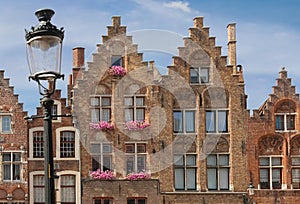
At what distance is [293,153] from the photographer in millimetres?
32594

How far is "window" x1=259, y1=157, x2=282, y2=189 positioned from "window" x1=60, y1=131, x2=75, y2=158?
385 inches

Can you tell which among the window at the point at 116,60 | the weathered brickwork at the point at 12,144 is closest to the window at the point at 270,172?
the window at the point at 116,60

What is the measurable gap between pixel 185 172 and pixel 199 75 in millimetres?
5148

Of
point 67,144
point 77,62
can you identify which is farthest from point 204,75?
point 67,144

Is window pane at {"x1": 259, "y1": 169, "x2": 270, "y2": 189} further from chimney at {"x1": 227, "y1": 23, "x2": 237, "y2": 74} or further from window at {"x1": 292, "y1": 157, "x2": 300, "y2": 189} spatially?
chimney at {"x1": 227, "y1": 23, "x2": 237, "y2": 74}

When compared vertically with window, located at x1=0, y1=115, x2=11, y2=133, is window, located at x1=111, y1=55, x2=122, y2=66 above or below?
above

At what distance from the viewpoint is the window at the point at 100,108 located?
3238cm

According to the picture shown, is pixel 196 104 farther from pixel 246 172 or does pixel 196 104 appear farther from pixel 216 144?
pixel 246 172

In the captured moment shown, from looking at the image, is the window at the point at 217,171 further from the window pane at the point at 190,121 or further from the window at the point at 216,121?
the window pane at the point at 190,121

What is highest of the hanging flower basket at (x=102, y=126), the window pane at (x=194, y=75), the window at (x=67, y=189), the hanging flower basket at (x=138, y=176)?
the window pane at (x=194, y=75)

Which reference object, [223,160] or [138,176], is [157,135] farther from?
[223,160]

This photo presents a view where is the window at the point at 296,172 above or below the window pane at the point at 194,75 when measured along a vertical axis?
below

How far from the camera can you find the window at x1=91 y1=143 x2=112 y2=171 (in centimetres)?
3188

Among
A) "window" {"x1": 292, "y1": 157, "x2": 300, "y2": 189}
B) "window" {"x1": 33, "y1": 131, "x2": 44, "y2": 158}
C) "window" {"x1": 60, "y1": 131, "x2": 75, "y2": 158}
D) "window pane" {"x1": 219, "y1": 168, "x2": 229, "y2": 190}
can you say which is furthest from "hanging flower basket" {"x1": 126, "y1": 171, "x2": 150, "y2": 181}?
"window" {"x1": 292, "y1": 157, "x2": 300, "y2": 189}
